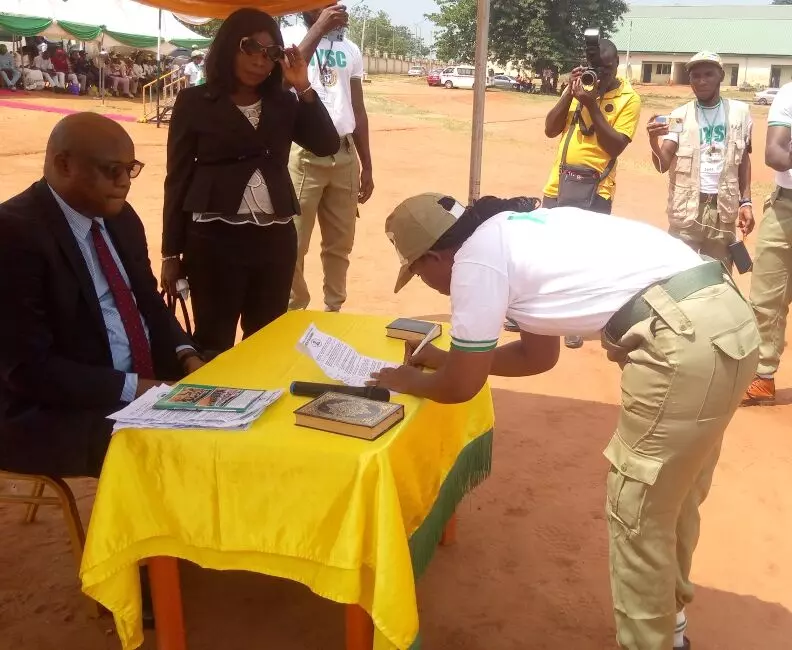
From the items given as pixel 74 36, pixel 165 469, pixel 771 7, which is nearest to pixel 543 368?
pixel 165 469

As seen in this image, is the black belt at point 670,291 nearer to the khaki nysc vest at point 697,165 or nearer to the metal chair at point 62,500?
the metal chair at point 62,500

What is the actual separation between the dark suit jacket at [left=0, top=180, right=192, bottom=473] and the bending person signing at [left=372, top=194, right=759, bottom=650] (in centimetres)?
111

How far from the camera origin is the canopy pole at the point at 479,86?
13.5ft

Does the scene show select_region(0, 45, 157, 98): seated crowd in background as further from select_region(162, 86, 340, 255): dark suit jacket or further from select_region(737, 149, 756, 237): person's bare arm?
select_region(737, 149, 756, 237): person's bare arm

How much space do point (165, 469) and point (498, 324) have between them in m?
0.96

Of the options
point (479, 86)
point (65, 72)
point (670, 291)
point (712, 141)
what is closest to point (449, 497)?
point (670, 291)

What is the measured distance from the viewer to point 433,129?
20.9 m

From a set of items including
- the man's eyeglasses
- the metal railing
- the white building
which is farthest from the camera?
the white building

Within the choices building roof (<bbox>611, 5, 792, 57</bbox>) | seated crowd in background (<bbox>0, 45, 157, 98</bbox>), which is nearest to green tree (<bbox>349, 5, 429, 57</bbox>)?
building roof (<bbox>611, 5, 792, 57</bbox>)

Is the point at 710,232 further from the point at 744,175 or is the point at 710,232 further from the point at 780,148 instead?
the point at 780,148

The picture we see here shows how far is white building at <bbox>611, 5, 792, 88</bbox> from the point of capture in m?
56.0

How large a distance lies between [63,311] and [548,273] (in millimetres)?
1548

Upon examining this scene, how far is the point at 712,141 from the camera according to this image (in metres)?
4.70

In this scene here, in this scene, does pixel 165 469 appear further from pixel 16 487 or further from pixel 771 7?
pixel 771 7
